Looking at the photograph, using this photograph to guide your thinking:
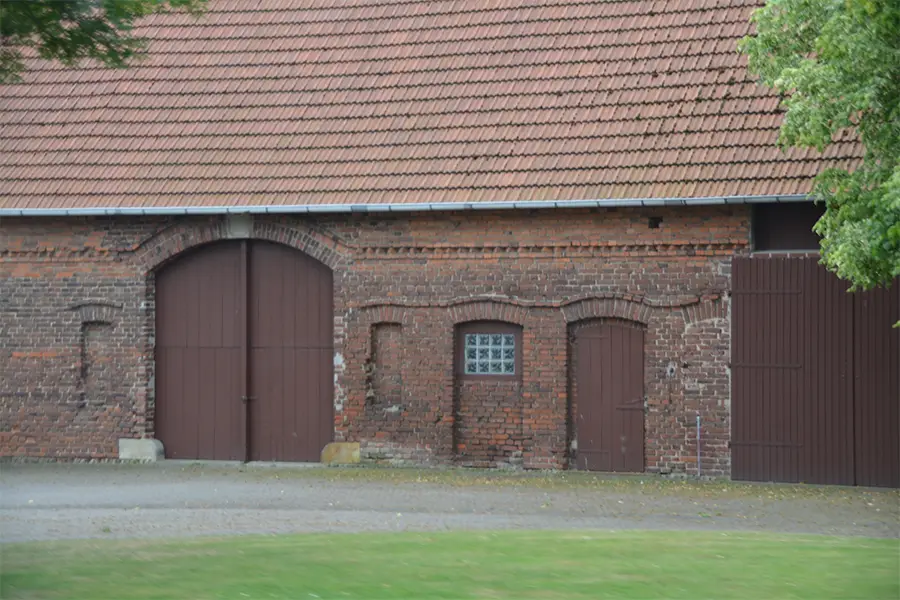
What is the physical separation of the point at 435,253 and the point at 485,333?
1265 millimetres

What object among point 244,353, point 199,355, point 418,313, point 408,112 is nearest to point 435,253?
point 418,313

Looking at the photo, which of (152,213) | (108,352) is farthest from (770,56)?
(108,352)

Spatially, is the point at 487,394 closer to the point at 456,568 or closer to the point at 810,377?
the point at 810,377

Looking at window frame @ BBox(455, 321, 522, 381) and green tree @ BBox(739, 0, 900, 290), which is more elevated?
green tree @ BBox(739, 0, 900, 290)

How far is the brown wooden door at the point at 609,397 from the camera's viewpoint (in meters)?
18.9

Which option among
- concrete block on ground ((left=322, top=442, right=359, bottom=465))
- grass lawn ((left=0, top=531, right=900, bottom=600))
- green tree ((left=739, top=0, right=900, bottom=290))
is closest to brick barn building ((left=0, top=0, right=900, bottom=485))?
concrete block on ground ((left=322, top=442, right=359, bottom=465))

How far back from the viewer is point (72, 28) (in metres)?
10.3

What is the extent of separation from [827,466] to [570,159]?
16.5 feet

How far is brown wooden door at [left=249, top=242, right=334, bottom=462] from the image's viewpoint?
2041 cm

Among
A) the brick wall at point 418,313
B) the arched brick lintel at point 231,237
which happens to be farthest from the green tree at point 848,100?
the arched brick lintel at point 231,237

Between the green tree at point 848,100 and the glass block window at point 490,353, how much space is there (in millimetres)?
5211

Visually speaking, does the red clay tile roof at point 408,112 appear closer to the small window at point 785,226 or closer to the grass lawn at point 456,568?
the small window at point 785,226

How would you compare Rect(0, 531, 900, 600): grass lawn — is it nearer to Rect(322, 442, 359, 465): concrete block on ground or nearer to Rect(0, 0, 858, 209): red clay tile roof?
Rect(0, 0, 858, 209): red clay tile roof

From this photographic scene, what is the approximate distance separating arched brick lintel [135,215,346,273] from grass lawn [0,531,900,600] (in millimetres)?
7985
